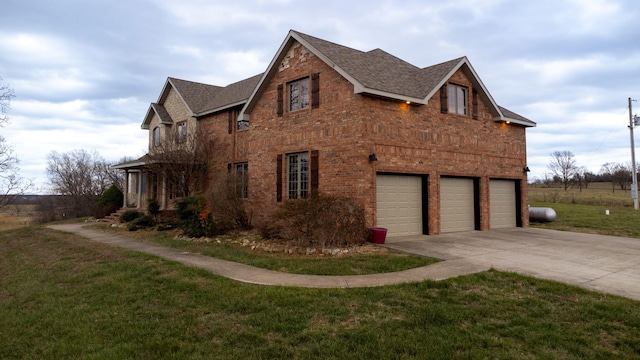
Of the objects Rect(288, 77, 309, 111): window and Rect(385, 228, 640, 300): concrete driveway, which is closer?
Rect(385, 228, 640, 300): concrete driveway

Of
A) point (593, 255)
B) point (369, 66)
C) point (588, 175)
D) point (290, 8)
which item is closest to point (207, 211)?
point (369, 66)

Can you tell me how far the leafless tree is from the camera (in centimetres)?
1722

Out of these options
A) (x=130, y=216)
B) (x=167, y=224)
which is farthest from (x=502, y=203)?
(x=130, y=216)

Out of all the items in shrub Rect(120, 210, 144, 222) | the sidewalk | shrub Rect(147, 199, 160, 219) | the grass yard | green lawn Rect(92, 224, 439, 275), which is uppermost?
shrub Rect(147, 199, 160, 219)

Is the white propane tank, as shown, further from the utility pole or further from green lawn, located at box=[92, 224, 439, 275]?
the utility pole

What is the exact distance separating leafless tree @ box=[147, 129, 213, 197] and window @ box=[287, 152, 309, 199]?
6.07m

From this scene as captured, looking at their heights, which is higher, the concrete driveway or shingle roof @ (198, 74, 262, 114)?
shingle roof @ (198, 74, 262, 114)

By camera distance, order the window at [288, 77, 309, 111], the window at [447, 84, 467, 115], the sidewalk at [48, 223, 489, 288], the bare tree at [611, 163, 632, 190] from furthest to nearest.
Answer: the bare tree at [611, 163, 632, 190], the window at [447, 84, 467, 115], the window at [288, 77, 309, 111], the sidewalk at [48, 223, 489, 288]

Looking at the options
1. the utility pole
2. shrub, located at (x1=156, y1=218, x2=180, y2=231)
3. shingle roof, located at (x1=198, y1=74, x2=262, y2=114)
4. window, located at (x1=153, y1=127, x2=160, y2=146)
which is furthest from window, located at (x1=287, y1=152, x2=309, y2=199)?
the utility pole

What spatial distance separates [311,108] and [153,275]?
315 inches

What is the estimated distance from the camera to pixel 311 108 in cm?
1327

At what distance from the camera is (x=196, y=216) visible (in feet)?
43.5

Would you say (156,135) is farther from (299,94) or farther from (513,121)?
(513,121)

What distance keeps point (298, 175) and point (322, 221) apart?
164 inches
